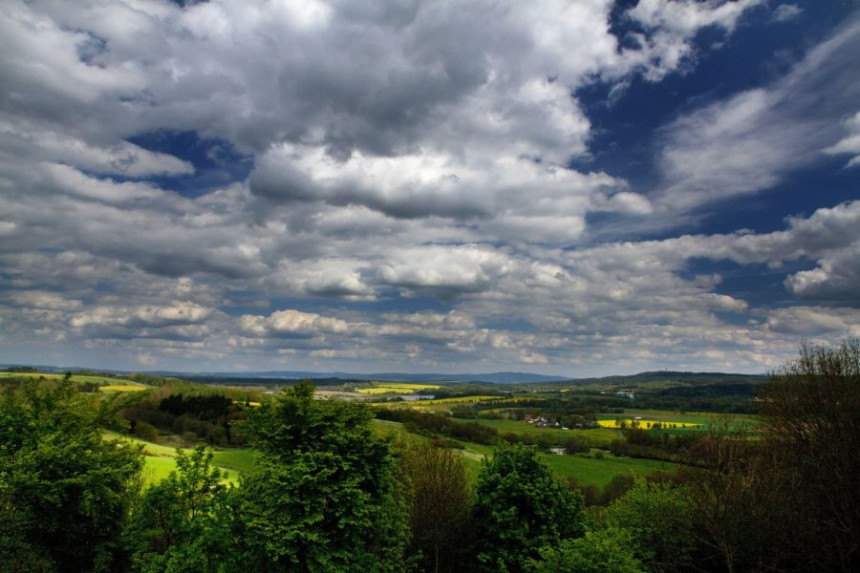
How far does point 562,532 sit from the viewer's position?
3303 cm

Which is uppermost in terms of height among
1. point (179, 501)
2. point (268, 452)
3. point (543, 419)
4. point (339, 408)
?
point (339, 408)

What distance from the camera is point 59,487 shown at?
95.2 feet

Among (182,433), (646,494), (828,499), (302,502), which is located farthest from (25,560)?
(182,433)

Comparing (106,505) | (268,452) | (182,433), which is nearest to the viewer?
(268,452)

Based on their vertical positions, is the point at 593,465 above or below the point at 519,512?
below

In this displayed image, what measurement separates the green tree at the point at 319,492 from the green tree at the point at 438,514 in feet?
25.5

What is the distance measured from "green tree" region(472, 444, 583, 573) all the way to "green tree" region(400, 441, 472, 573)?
Answer: 6.11 feet

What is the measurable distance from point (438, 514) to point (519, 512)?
243 inches

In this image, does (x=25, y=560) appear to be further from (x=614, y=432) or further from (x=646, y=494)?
(x=614, y=432)

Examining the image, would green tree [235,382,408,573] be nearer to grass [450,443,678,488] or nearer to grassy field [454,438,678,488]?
grassy field [454,438,678,488]

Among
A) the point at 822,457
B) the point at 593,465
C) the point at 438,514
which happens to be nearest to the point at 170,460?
the point at 438,514

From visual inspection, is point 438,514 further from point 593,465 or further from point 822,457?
point 593,465

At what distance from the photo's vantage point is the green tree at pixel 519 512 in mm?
31828

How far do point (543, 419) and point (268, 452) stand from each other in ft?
480
